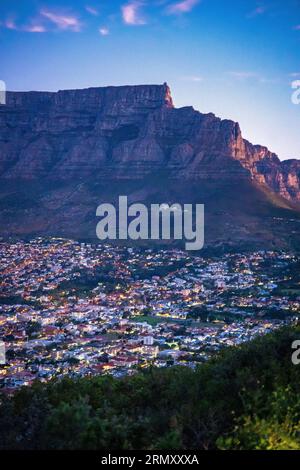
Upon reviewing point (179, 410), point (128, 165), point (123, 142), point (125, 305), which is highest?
point (123, 142)

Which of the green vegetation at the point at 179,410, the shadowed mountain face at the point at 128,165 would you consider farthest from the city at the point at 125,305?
the shadowed mountain face at the point at 128,165

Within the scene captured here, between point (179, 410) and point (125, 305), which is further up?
point (179, 410)

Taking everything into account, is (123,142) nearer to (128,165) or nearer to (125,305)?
(128,165)

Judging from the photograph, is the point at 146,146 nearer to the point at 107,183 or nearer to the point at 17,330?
the point at 107,183

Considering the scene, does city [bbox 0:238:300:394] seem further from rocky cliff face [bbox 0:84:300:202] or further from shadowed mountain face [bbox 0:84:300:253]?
rocky cliff face [bbox 0:84:300:202]

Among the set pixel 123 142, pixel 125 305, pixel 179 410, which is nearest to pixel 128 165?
pixel 123 142

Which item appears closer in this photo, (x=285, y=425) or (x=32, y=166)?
(x=285, y=425)
